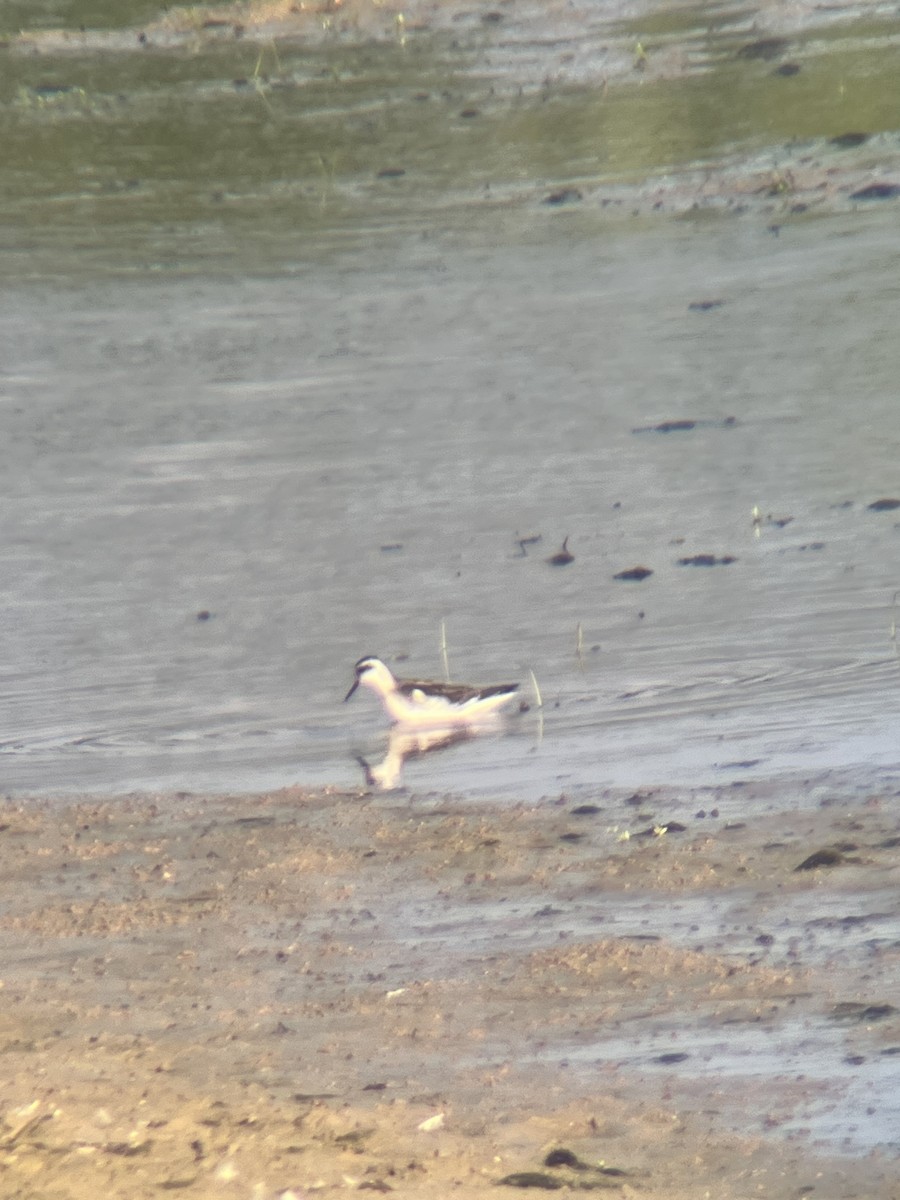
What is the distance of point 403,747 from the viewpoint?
795 centimetres

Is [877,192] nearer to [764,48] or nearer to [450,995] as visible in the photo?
[764,48]

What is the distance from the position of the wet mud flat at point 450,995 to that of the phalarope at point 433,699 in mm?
766

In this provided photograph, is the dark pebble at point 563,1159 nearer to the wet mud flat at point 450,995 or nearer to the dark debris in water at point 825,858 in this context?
the wet mud flat at point 450,995

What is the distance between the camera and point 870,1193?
4258 millimetres

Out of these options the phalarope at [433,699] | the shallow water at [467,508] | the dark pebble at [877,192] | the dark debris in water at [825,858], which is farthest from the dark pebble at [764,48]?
the dark debris in water at [825,858]

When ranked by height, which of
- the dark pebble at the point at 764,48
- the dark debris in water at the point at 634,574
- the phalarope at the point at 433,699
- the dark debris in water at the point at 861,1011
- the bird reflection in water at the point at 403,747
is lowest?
the dark debris in water at the point at 861,1011

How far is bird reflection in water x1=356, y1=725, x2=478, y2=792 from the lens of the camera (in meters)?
7.55


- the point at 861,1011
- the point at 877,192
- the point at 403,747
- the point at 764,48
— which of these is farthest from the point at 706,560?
the point at 764,48

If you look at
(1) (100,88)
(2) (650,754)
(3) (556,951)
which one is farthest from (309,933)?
(1) (100,88)

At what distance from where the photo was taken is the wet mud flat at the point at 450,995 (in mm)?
4457

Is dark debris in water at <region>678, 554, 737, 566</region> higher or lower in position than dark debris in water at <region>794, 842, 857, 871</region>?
higher

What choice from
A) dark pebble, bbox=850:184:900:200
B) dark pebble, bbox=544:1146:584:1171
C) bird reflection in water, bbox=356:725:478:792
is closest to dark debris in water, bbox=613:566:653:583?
bird reflection in water, bbox=356:725:478:792

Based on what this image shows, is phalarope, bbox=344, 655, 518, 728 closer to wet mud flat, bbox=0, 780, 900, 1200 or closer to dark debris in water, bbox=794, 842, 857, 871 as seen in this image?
wet mud flat, bbox=0, 780, 900, 1200

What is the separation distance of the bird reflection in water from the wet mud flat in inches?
13.5
